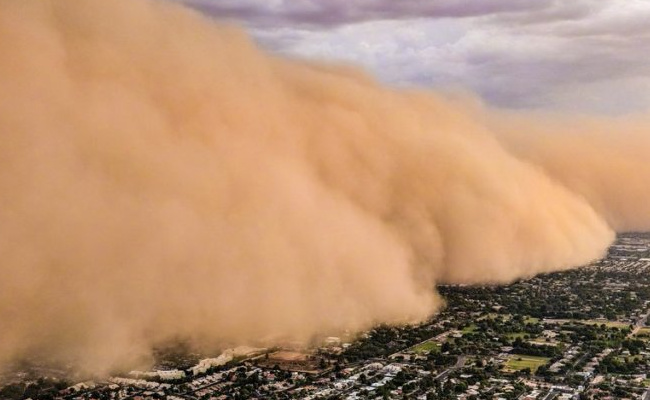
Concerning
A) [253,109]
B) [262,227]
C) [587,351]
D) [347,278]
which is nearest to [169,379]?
[262,227]

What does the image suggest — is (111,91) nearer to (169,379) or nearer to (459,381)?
(169,379)

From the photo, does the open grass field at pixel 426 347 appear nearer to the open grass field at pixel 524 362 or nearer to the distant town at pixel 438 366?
the distant town at pixel 438 366

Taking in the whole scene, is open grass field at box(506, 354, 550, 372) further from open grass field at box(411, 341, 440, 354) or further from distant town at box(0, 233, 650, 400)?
open grass field at box(411, 341, 440, 354)

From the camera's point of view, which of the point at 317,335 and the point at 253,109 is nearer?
the point at 317,335

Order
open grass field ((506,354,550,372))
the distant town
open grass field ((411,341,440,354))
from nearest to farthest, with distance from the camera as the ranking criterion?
1. the distant town
2. open grass field ((506,354,550,372))
3. open grass field ((411,341,440,354))

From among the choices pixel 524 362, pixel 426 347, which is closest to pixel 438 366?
pixel 426 347

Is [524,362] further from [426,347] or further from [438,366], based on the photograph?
[426,347]

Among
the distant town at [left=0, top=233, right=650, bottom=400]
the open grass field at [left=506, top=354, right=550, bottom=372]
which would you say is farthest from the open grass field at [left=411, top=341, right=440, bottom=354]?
the open grass field at [left=506, top=354, right=550, bottom=372]
